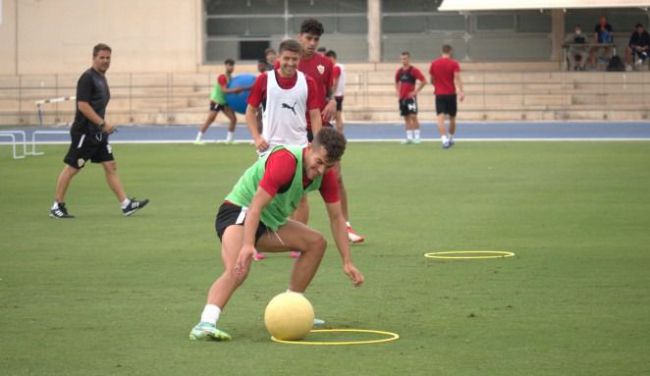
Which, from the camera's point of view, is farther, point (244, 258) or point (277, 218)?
point (277, 218)

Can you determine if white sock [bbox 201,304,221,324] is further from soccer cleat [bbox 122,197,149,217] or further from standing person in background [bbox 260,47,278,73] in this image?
standing person in background [bbox 260,47,278,73]

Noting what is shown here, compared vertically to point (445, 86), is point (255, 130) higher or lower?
lower

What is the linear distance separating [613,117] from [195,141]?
1395cm

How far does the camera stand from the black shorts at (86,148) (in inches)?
700

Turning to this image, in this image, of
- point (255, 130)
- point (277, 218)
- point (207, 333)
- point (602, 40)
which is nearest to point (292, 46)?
point (255, 130)

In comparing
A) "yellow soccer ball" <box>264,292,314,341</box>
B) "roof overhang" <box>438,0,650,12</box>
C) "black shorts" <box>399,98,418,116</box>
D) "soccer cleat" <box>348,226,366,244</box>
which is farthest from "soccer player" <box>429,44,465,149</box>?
"yellow soccer ball" <box>264,292,314,341</box>

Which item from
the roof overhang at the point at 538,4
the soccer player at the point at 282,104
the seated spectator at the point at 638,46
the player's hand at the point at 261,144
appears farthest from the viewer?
the seated spectator at the point at 638,46

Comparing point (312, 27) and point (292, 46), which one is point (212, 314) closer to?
point (292, 46)

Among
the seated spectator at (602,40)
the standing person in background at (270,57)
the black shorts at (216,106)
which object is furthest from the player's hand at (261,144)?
the seated spectator at (602,40)

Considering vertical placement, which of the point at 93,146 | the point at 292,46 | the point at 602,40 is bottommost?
the point at 93,146

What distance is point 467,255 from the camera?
13.5 metres

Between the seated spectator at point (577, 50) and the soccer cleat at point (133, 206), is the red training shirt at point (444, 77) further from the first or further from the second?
the seated spectator at point (577, 50)

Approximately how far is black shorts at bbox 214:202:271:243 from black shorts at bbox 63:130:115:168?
8.52 meters

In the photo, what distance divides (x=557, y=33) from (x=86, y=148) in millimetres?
35787
